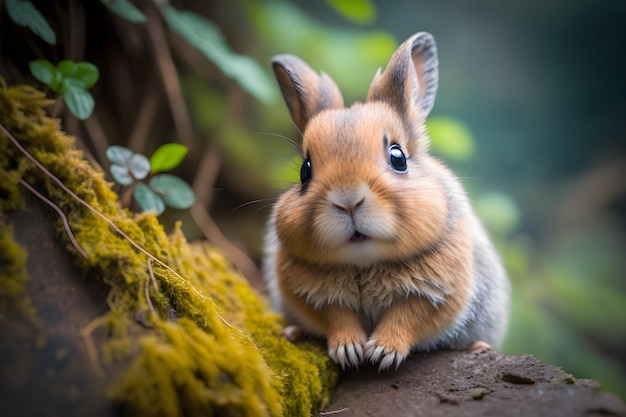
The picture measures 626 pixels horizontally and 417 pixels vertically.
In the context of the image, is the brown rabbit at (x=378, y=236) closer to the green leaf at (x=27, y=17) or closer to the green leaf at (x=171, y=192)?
the green leaf at (x=171, y=192)

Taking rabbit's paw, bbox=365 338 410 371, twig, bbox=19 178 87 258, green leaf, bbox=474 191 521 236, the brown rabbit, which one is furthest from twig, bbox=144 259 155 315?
green leaf, bbox=474 191 521 236

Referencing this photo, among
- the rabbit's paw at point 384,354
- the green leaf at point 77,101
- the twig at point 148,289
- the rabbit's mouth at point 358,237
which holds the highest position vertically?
the green leaf at point 77,101

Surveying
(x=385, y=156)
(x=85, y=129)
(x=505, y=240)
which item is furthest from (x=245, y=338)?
(x=505, y=240)

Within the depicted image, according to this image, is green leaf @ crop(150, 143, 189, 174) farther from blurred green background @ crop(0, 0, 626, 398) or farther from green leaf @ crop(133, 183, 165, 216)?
blurred green background @ crop(0, 0, 626, 398)

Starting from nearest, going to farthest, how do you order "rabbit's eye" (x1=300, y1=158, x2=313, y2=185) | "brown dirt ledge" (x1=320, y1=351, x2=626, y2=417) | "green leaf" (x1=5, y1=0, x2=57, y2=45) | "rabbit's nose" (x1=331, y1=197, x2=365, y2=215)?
"brown dirt ledge" (x1=320, y1=351, x2=626, y2=417) < "rabbit's nose" (x1=331, y1=197, x2=365, y2=215) < "green leaf" (x1=5, y1=0, x2=57, y2=45) < "rabbit's eye" (x1=300, y1=158, x2=313, y2=185)

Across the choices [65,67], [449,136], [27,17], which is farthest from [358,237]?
[449,136]

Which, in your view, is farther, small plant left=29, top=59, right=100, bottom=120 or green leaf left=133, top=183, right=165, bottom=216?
green leaf left=133, top=183, right=165, bottom=216

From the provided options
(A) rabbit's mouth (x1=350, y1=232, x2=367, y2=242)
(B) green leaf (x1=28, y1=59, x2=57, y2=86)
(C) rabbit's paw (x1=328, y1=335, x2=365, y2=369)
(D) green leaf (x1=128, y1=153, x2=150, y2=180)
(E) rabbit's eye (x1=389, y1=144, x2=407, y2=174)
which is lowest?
(C) rabbit's paw (x1=328, y1=335, x2=365, y2=369)

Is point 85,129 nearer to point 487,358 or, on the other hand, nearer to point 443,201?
point 443,201

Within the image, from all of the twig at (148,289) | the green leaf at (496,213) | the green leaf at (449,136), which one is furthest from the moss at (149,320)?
the green leaf at (496,213)
